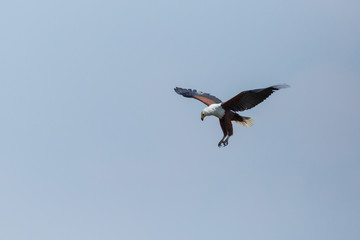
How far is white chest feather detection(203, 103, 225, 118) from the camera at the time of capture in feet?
117

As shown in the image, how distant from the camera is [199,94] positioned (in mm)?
39844

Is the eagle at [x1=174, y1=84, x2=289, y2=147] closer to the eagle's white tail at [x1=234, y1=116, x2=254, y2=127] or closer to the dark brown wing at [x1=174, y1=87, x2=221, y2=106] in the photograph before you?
the eagle's white tail at [x1=234, y1=116, x2=254, y2=127]

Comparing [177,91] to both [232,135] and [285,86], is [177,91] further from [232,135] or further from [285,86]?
[285,86]

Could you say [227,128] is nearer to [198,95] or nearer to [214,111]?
[214,111]

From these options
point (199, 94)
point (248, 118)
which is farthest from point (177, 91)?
point (248, 118)

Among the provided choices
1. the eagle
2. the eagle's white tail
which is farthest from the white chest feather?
the eagle's white tail

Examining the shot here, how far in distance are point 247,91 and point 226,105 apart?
1.34 m

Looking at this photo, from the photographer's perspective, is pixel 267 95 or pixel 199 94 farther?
pixel 199 94

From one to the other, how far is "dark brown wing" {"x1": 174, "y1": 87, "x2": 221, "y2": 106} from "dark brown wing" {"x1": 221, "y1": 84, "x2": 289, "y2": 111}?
2.70m

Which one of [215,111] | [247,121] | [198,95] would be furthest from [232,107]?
[198,95]

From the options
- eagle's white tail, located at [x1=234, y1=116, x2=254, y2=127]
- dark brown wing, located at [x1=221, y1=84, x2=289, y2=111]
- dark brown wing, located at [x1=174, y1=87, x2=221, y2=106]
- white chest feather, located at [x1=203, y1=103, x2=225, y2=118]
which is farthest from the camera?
dark brown wing, located at [x1=174, y1=87, x2=221, y2=106]

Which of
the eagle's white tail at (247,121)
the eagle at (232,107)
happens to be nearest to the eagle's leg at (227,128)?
the eagle at (232,107)

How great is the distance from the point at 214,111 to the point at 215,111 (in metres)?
0.04

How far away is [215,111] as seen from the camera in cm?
3553
